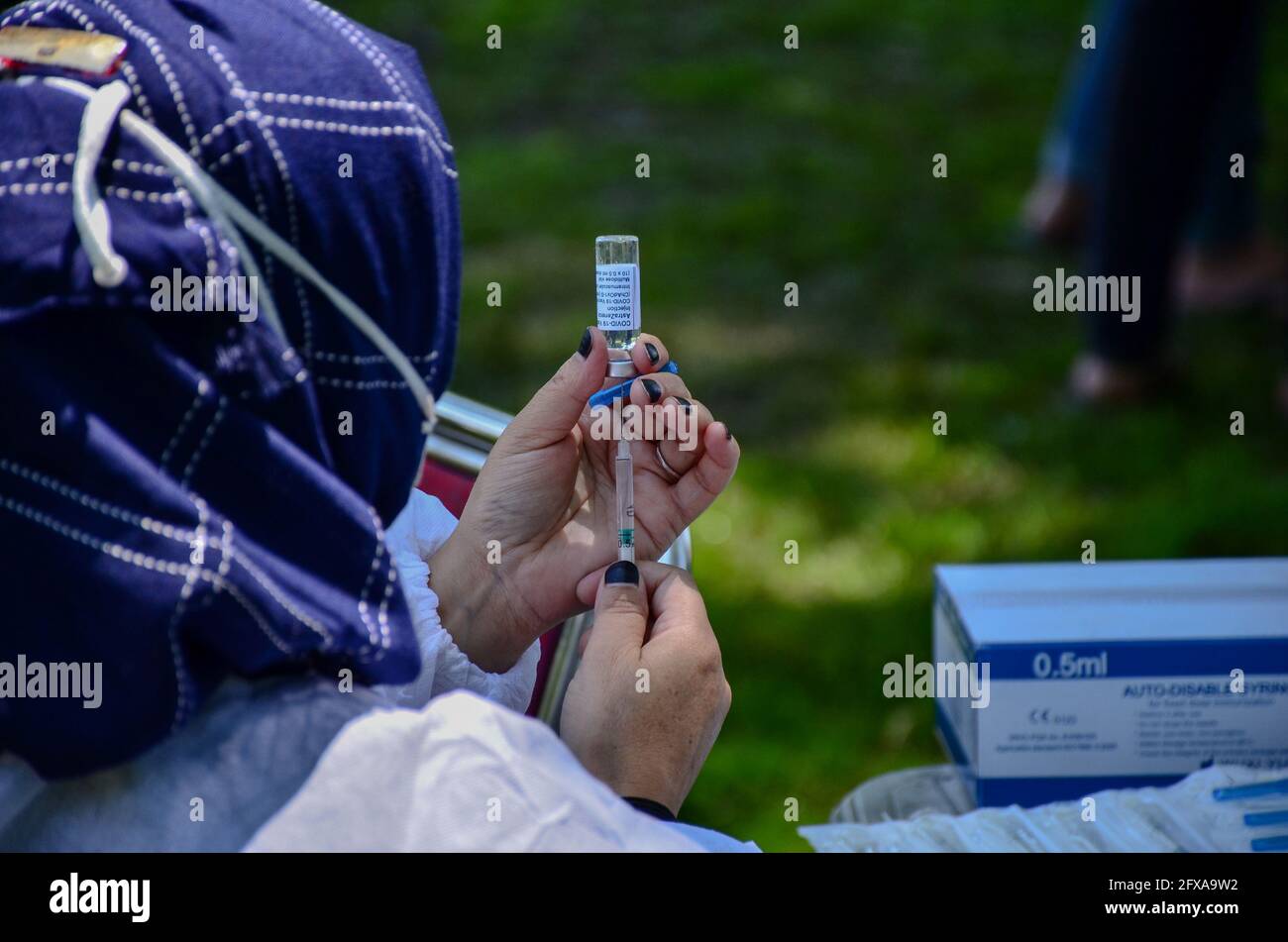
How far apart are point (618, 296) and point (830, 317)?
9.49ft

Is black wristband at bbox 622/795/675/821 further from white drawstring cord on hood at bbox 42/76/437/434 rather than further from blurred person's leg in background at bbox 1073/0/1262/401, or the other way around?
blurred person's leg in background at bbox 1073/0/1262/401

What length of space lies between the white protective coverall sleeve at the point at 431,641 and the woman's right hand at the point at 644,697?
12 cm

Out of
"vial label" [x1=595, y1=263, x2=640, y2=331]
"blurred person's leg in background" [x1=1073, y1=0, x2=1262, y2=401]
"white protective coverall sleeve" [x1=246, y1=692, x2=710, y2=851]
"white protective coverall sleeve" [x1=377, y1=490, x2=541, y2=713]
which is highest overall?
"blurred person's leg in background" [x1=1073, y1=0, x2=1262, y2=401]

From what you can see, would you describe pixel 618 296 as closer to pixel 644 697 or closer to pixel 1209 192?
pixel 644 697

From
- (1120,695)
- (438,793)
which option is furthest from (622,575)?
(1120,695)

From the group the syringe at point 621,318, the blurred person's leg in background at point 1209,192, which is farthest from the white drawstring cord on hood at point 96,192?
the blurred person's leg in background at point 1209,192

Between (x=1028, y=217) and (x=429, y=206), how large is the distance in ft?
12.9

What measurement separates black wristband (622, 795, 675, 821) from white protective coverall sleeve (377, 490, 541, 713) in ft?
0.66

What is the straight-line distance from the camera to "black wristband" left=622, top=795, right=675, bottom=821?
1.22 meters

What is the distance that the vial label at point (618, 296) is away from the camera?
1.38 meters

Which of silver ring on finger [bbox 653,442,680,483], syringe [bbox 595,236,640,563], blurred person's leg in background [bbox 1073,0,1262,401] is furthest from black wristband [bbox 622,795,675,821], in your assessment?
blurred person's leg in background [bbox 1073,0,1262,401]

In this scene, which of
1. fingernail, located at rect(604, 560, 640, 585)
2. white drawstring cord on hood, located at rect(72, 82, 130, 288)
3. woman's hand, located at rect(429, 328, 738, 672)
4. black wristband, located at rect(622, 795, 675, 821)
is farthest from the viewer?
woman's hand, located at rect(429, 328, 738, 672)
